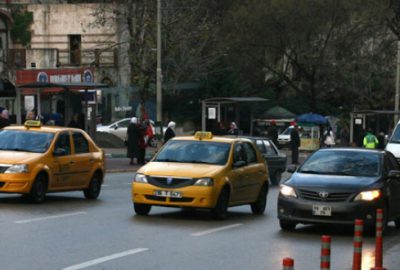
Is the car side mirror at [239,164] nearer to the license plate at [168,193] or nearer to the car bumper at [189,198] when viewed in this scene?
the car bumper at [189,198]

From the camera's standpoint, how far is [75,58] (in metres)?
64.0

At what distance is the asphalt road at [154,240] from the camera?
12.2 m

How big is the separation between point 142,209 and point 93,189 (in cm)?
373

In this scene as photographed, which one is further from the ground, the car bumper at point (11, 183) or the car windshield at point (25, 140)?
the car windshield at point (25, 140)

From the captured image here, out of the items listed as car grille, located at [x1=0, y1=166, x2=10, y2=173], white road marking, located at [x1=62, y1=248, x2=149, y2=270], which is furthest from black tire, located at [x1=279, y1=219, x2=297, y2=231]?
car grille, located at [x1=0, y1=166, x2=10, y2=173]

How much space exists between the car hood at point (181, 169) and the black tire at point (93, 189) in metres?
3.70

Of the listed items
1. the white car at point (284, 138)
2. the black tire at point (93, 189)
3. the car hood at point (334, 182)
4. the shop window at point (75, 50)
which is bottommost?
the white car at point (284, 138)

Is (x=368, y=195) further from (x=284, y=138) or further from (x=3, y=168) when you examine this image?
(x=284, y=138)

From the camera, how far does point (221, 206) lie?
17.5 metres

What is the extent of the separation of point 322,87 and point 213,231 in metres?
43.6

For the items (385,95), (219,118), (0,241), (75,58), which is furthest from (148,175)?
(385,95)

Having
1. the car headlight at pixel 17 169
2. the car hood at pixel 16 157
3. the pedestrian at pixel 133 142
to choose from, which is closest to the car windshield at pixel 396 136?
the pedestrian at pixel 133 142

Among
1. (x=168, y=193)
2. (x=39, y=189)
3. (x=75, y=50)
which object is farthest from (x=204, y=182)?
(x=75, y=50)

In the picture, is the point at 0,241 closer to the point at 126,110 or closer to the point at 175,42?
the point at 175,42
